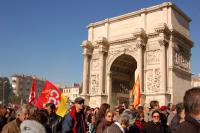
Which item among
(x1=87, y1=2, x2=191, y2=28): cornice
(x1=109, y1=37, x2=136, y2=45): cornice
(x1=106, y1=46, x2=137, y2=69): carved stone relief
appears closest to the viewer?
(x1=87, y1=2, x2=191, y2=28): cornice

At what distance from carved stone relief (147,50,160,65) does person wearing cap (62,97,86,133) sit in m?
21.0

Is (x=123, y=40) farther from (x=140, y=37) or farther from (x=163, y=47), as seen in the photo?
(x=163, y=47)

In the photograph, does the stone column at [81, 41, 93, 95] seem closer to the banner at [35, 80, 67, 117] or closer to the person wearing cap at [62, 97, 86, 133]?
the banner at [35, 80, 67, 117]

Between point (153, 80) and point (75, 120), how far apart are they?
20.9m

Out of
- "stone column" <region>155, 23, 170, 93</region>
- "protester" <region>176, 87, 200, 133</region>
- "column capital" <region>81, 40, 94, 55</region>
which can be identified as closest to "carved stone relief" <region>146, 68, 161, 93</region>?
"stone column" <region>155, 23, 170, 93</region>

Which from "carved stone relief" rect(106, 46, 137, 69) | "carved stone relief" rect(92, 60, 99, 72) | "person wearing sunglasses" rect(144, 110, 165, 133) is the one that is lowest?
"person wearing sunglasses" rect(144, 110, 165, 133)

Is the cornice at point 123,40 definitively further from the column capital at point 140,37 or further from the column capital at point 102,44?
the column capital at point 140,37

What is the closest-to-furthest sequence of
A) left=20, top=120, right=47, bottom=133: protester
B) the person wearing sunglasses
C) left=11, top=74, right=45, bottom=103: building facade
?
left=20, top=120, right=47, bottom=133: protester → the person wearing sunglasses → left=11, top=74, right=45, bottom=103: building facade

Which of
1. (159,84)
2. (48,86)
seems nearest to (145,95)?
(159,84)

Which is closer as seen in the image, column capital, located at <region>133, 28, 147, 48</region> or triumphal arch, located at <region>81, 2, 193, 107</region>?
triumphal arch, located at <region>81, 2, 193, 107</region>

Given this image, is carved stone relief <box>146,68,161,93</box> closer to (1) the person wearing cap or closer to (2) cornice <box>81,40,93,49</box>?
(2) cornice <box>81,40,93,49</box>

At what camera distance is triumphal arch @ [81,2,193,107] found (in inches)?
1046

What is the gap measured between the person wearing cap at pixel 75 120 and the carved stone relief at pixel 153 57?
2097 cm

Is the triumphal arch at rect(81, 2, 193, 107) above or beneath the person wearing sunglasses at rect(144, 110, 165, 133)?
above
